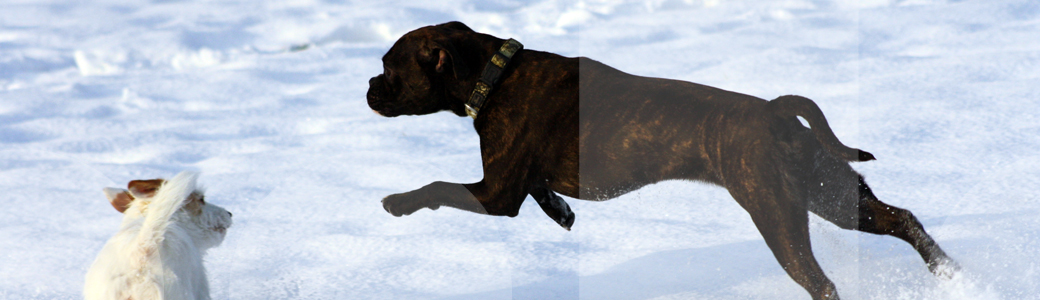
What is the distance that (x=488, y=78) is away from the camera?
3.11 metres

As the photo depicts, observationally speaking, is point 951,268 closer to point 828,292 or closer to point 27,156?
point 828,292

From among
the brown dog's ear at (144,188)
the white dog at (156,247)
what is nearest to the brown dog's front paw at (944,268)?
the white dog at (156,247)

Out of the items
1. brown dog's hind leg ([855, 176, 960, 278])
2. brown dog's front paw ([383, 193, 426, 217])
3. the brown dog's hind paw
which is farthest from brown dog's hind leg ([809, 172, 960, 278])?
brown dog's front paw ([383, 193, 426, 217])

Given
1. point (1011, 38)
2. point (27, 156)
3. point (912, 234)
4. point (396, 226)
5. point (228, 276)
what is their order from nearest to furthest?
point (912, 234) < point (228, 276) < point (396, 226) < point (27, 156) < point (1011, 38)

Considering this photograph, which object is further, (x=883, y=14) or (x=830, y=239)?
(x=883, y=14)

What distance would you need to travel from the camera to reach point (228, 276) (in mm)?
4520

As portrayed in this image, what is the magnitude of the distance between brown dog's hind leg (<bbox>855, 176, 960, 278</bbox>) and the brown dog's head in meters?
1.64

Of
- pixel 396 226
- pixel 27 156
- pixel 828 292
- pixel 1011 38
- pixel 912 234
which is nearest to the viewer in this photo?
pixel 828 292

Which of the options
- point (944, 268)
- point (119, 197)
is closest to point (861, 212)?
point (944, 268)

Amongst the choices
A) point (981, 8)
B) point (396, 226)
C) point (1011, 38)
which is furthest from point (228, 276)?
point (981, 8)

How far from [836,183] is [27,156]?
6.81 m

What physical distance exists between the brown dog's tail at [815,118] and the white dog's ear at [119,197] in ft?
8.50

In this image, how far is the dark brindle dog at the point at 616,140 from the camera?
2.79 meters

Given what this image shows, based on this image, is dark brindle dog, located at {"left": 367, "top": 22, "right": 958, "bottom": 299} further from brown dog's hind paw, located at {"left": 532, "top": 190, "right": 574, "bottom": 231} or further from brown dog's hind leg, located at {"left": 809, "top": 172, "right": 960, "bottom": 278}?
brown dog's hind paw, located at {"left": 532, "top": 190, "right": 574, "bottom": 231}
